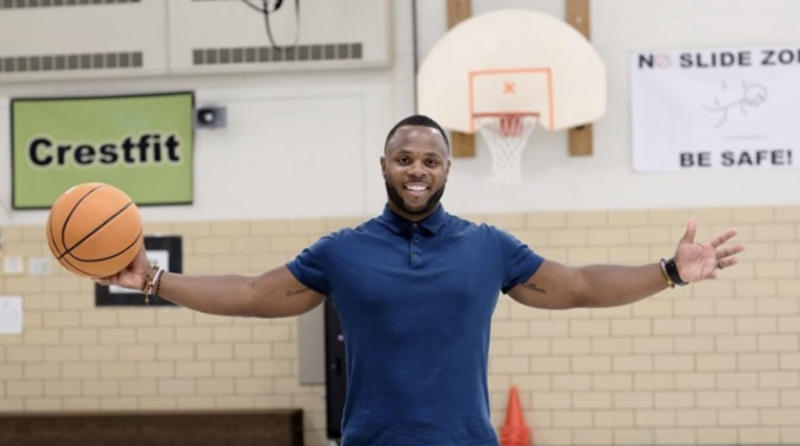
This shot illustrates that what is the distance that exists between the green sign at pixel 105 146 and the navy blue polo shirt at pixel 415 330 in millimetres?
5042

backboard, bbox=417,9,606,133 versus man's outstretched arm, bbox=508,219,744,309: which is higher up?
backboard, bbox=417,9,606,133

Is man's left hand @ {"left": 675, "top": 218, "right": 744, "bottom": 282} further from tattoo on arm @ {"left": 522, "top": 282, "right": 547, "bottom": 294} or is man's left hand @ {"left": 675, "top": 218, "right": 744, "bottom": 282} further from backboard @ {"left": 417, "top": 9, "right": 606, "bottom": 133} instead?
backboard @ {"left": 417, "top": 9, "right": 606, "bottom": 133}

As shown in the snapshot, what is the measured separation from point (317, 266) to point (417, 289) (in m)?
0.39

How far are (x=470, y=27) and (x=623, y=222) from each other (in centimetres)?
181

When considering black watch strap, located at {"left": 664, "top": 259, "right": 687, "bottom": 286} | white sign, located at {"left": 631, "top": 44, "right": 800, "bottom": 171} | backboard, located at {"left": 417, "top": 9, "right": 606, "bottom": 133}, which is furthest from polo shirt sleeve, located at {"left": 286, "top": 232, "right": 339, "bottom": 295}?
white sign, located at {"left": 631, "top": 44, "right": 800, "bottom": 171}

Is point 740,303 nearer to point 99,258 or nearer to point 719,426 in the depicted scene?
point 719,426

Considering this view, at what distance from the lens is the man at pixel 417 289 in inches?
131

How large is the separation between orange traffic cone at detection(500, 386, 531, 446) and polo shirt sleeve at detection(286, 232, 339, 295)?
14.5 feet

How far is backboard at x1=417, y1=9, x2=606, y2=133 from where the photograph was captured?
747 centimetres

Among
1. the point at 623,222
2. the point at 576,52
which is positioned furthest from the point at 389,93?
the point at 623,222

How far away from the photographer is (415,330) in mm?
3334

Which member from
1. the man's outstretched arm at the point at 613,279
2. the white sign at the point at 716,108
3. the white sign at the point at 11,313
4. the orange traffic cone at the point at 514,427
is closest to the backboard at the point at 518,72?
the white sign at the point at 716,108

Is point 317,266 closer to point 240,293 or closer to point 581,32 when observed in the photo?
point 240,293

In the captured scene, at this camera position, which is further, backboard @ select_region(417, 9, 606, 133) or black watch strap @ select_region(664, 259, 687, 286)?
backboard @ select_region(417, 9, 606, 133)
